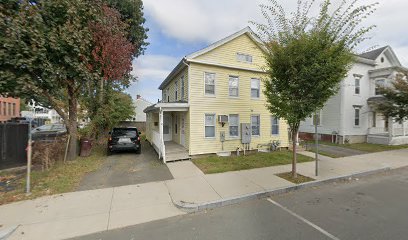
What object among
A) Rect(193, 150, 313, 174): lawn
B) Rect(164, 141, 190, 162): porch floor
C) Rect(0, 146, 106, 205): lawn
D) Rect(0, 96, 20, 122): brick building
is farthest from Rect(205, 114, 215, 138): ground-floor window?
Rect(0, 96, 20, 122): brick building

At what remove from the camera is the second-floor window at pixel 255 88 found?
531 inches

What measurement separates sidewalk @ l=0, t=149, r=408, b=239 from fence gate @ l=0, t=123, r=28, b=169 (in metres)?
5.04

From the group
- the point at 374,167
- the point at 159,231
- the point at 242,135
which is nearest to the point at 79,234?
→ the point at 159,231

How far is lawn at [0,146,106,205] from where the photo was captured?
6.09 meters

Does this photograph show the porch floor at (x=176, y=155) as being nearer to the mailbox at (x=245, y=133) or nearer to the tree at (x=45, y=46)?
the mailbox at (x=245, y=133)

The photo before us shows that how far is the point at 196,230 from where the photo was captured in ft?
14.3

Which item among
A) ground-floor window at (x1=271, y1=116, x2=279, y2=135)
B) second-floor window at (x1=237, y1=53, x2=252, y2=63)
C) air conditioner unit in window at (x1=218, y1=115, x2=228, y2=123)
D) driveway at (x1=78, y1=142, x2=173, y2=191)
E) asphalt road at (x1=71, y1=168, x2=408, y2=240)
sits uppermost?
second-floor window at (x1=237, y1=53, x2=252, y2=63)

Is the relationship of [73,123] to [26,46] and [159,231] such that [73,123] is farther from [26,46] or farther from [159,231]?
[159,231]

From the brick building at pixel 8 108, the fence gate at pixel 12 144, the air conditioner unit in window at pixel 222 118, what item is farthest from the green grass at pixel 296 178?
the brick building at pixel 8 108

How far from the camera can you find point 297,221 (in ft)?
15.5

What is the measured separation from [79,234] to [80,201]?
5.62ft

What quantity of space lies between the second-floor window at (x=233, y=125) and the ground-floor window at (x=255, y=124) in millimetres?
1189

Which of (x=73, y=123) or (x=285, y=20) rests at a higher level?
(x=285, y=20)

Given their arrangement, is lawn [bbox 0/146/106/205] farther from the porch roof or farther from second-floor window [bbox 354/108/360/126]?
second-floor window [bbox 354/108/360/126]
